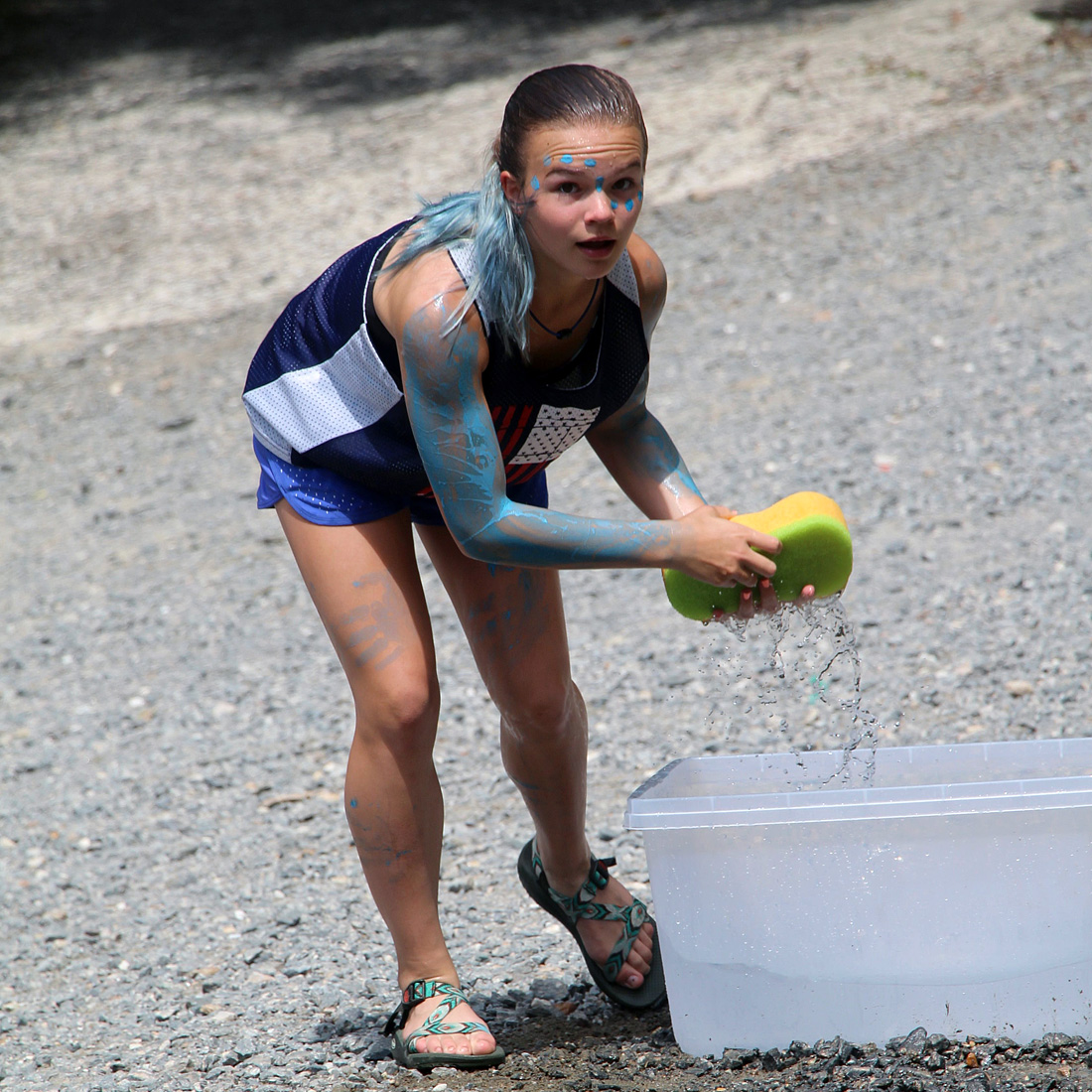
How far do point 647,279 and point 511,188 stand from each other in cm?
35

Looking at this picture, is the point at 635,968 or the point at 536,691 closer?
the point at 536,691

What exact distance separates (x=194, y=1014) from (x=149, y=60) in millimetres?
10389

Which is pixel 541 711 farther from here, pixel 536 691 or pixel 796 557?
pixel 796 557

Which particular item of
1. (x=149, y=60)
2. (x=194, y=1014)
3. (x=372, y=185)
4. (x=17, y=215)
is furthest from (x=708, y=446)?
(x=149, y=60)

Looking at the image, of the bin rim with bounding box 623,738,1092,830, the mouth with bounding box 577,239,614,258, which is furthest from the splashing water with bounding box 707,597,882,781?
the mouth with bounding box 577,239,614,258

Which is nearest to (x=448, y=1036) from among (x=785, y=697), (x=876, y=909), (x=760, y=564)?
(x=876, y=909)

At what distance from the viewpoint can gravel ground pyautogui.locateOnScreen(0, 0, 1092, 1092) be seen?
2.65 m

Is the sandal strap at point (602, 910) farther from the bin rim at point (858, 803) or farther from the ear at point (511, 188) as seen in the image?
the ear at point (511, 188)

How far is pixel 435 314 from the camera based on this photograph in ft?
6.24

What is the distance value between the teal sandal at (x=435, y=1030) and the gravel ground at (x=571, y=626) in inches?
1.3

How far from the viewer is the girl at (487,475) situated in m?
1.92

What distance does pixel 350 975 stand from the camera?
285cm

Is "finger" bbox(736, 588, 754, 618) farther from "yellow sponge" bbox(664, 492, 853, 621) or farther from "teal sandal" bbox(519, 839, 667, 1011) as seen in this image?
"teal sandal" bbox(519, 839, 667, 1011)

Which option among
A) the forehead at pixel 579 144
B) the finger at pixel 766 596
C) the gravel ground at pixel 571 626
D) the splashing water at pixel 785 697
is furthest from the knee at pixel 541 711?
the splashing water at pixel 785 697
